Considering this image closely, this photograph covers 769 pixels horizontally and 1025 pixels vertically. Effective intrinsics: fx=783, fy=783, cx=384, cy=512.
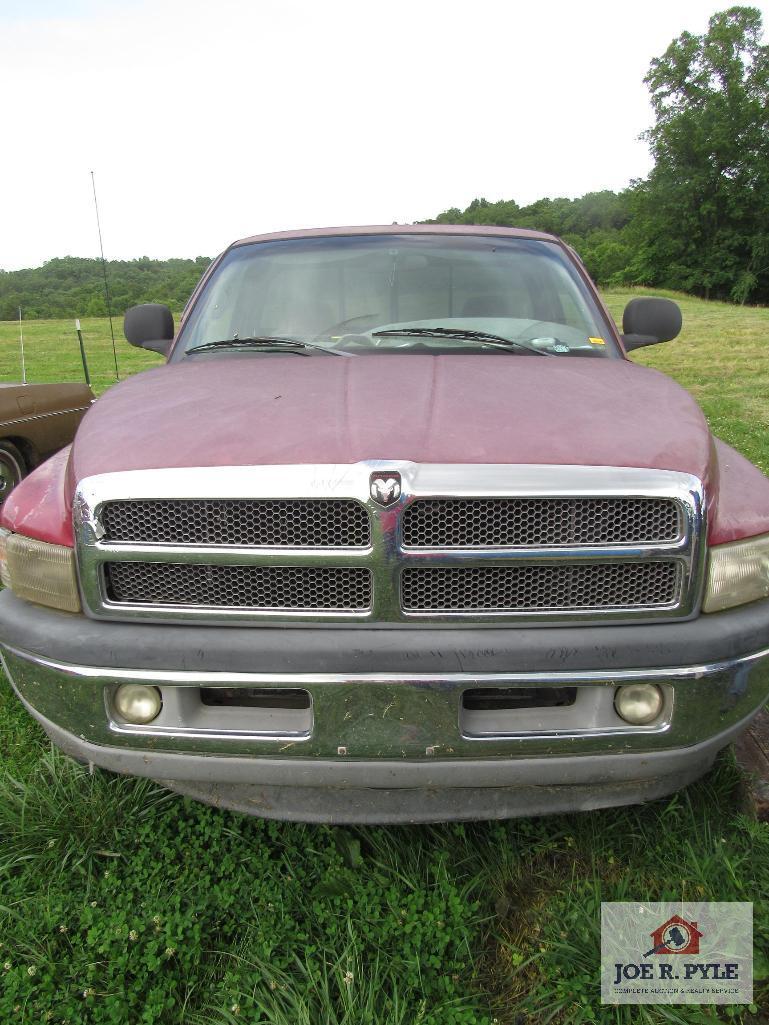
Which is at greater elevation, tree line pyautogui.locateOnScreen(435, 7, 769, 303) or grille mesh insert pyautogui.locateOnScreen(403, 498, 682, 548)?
tree line pyautogui.locateOnScreen(435, 7, 769, 303)

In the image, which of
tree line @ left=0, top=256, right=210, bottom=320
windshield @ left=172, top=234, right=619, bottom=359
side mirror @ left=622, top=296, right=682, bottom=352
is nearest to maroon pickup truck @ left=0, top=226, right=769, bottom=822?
windshield @ left=172, top=234, right=619, bottom=359

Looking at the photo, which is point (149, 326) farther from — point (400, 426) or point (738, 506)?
point (738, 506)

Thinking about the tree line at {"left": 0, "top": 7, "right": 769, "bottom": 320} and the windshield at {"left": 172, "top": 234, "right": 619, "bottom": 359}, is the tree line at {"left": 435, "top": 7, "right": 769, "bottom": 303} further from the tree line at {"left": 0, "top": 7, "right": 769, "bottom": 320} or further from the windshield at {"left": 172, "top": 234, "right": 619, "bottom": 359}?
the windshield at {"left": 172, "top": 234, "right": 619, "bottom": 359}

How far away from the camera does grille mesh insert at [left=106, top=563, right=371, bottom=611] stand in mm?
1853

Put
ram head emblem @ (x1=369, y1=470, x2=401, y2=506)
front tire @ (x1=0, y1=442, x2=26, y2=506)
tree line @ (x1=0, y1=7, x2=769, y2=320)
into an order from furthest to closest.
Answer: tree line @ (x1=0, y1=7, x2=769, y2=320)
front tire @ (x1=0, y1=442, x2=26, y2=506)
ram head emblem @ (x1=369, y1=470, x2=401, y2=506)

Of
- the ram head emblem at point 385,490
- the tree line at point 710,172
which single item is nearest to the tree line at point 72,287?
the ram head emblem at point 385,490

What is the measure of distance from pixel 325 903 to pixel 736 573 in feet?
4.52

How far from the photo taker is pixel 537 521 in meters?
1.81

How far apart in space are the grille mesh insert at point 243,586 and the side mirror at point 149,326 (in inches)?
75.7

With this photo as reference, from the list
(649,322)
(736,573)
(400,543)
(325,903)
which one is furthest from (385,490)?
(649,322)

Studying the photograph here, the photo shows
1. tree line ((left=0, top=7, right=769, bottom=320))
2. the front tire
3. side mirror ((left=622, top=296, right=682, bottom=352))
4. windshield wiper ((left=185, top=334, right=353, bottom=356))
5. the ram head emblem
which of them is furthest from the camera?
tree line ((left=0, top=7, right=769, bottom=320))

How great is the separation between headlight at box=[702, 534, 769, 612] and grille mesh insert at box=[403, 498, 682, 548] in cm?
16

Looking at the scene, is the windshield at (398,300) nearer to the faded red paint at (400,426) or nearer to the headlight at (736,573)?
the faded red paint at (400,426)

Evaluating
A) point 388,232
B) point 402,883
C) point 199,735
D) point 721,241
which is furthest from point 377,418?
point 721,241
